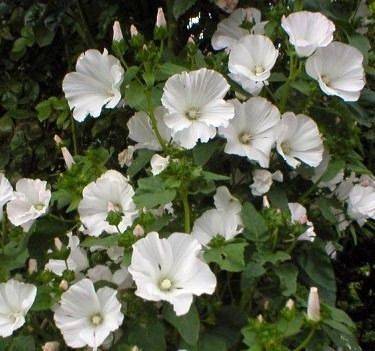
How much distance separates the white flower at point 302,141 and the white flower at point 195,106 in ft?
0.46

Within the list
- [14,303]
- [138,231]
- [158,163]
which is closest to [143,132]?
[158,163]

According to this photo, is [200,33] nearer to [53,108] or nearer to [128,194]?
[53,108]

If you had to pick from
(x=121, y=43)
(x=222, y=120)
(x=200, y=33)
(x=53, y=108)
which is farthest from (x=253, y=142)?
(x=53, y=108)

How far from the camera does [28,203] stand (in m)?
1.69

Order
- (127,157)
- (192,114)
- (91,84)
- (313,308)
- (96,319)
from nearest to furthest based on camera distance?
(313,308), (96,319), (192,114), (91,84), (127,157)

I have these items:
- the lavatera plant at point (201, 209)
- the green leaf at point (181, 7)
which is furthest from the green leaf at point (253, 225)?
the green leaf at point (181, 7)

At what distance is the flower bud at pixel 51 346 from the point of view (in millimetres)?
1571

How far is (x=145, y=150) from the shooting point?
1758 mm

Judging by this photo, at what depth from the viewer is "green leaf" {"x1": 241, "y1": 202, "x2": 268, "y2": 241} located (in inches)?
60.2

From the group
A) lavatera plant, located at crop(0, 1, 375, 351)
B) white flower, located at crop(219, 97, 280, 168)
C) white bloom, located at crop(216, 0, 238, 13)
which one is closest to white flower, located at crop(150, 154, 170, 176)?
lavatera plant, located at crop(0, 1, 375, 351)

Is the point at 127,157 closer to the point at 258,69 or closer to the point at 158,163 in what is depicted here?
the point at 158,163

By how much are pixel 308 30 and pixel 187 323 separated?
0.62 metres

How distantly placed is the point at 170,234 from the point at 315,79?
43cm

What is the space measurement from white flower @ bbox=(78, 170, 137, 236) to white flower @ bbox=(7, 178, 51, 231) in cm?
9
